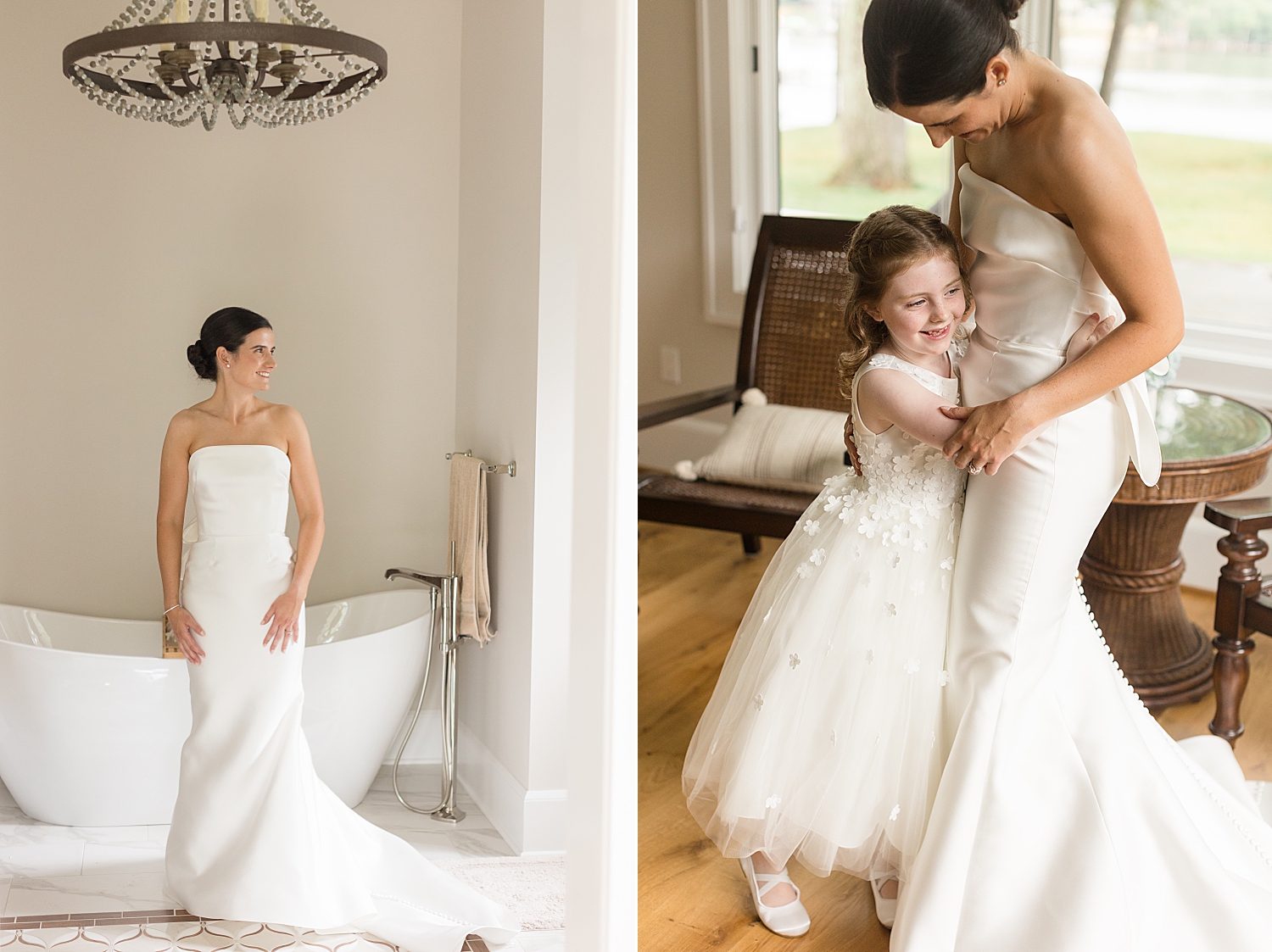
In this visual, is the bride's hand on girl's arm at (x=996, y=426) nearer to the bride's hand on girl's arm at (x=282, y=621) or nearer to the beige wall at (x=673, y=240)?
the bride's hand on girl's arm at (x=282, y=621)

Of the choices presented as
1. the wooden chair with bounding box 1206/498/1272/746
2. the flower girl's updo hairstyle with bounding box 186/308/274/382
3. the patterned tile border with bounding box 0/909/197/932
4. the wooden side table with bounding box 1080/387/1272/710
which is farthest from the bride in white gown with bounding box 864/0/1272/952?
the patterned tile border with bounding box 0/909/197/932

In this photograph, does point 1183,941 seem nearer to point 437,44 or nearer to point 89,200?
point 437,44

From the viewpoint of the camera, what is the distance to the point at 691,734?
2926 mm

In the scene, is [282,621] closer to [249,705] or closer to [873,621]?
[249,705]

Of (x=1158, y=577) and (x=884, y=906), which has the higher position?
(x=1158, y=577)

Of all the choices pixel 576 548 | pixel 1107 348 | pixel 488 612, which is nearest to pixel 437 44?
pixel 488 612

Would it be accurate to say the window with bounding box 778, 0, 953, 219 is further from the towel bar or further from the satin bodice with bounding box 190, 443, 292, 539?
the satin bodice with bounding box 190, 443, 292, 539

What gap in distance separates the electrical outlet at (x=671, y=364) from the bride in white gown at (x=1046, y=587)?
2.99 m

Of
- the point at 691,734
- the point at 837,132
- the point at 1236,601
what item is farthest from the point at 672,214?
the point at 1236,601

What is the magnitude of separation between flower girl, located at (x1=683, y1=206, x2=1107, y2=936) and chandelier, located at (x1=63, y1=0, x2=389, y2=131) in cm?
96

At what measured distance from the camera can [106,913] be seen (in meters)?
2.20

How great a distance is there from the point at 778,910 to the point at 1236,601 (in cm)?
130

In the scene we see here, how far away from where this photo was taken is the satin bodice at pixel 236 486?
2199 mm

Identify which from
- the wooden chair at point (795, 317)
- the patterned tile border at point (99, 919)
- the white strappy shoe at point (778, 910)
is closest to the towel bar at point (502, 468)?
the white strappy shoe at point (778, 910)
